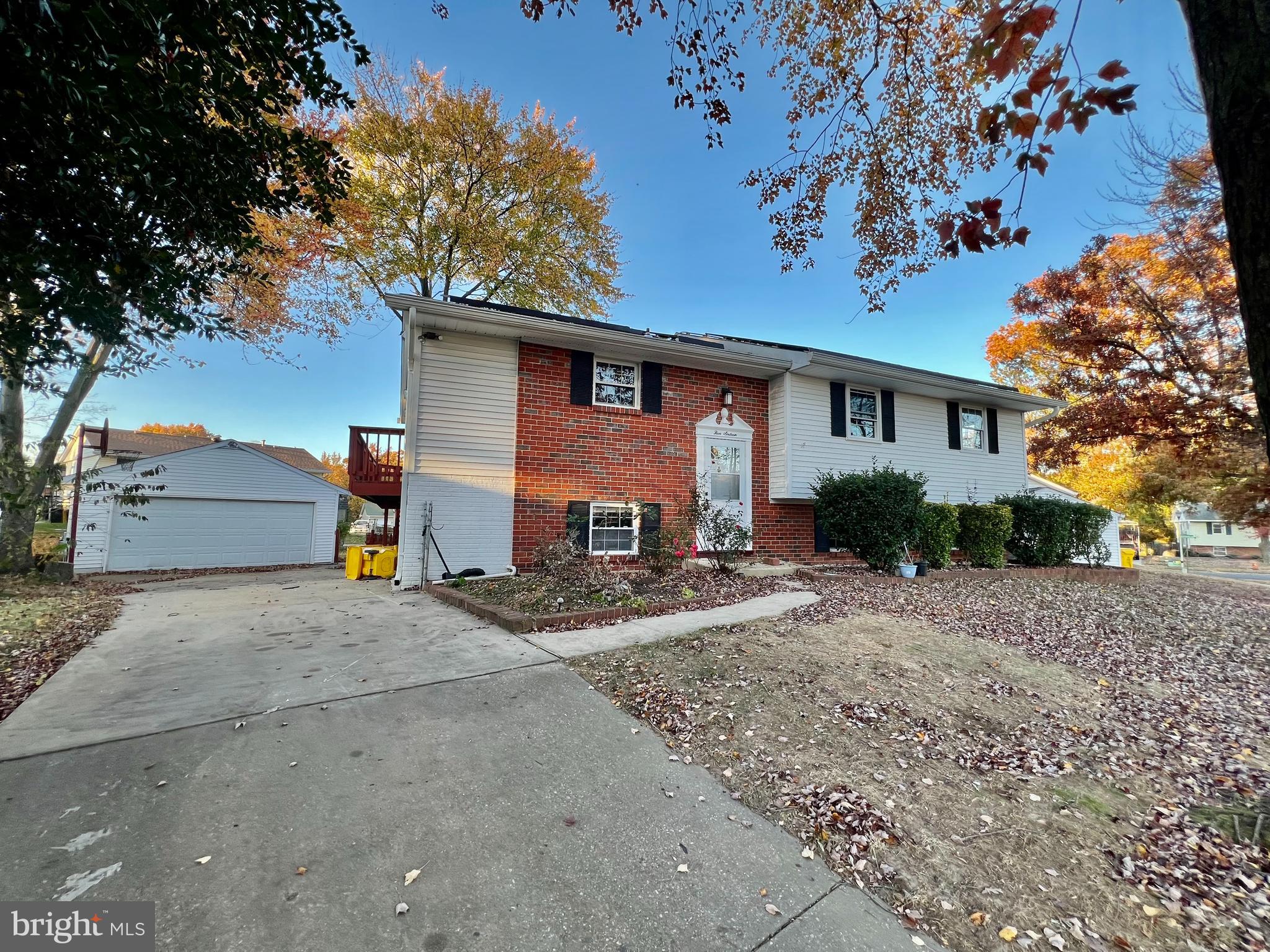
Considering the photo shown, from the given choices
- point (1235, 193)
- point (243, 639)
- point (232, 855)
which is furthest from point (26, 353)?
point (1235, 193)

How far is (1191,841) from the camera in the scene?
2174 millimetres

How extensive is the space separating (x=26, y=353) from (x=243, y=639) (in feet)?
8.99

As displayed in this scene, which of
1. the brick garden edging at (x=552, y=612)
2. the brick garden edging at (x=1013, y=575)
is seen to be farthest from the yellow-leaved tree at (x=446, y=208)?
the brick garden edging at (x=1013, y=575)

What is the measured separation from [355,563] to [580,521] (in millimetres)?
5447

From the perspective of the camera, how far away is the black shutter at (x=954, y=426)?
12.0 m

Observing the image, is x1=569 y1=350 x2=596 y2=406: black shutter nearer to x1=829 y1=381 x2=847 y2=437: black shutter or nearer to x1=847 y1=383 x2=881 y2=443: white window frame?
x1=829 y1=381 x2=847 y2=437: black shutter

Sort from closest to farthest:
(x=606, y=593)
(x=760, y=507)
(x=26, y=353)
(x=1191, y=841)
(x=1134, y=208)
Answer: (x=1191, y=841) → (x=26, y=353) → (x=606, y=593) → (x=1134, y=208) → (x=760, y=507)

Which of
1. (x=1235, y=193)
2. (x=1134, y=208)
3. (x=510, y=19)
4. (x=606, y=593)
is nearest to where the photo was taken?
(x=1235, y=193)

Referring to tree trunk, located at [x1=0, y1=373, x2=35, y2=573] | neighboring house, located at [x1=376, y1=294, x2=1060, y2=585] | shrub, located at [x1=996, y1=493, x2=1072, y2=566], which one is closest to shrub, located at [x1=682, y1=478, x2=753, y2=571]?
neighboring house, located at [x1=376, y1=294, x2=1060, y2=585]

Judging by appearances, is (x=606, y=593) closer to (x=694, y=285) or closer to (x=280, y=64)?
(x=280, y=64)

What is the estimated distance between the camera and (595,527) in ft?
29.0

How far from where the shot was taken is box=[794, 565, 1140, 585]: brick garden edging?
802 centimetres

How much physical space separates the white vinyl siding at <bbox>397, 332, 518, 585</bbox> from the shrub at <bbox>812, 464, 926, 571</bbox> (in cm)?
582

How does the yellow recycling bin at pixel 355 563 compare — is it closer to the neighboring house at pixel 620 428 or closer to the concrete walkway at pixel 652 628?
the neighboring house at pixel 620 428
